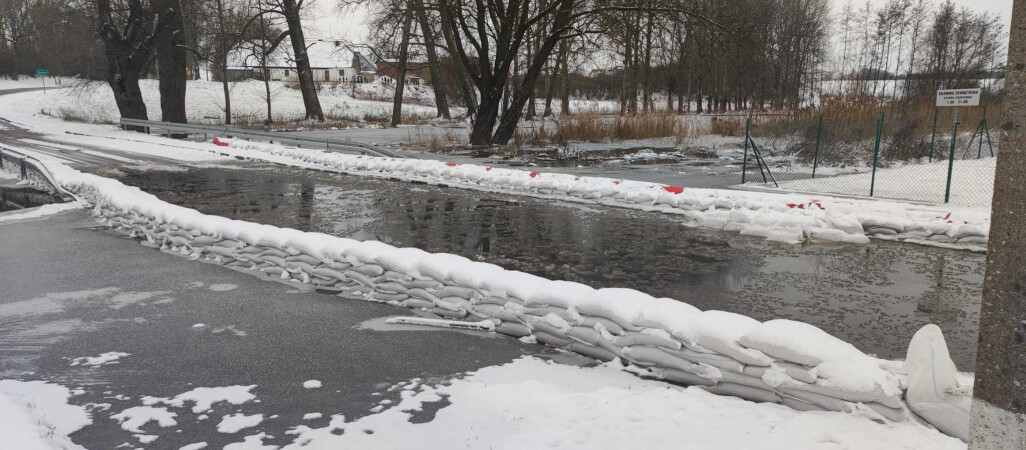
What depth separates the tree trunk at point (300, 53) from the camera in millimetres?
36438

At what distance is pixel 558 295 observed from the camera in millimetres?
5035

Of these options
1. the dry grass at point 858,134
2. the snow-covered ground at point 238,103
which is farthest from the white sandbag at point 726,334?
the snow-covered ground at point 238,103

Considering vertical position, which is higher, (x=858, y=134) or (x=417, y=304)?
(x=858, y=134)

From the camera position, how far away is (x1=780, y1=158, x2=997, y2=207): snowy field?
12.6 m

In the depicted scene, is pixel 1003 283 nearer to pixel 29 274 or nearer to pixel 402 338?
pixel 402 338

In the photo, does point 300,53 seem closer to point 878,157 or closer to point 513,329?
point 878,157

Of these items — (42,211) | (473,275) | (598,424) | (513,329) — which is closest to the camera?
(598,424)

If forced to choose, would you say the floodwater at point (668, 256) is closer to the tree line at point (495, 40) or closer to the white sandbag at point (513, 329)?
the white sandbag at point (513, 329)

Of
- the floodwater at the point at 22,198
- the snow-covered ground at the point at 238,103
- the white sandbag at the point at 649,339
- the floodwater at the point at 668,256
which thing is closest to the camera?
the white sandbag at the point at 649,339

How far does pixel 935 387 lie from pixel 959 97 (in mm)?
11077

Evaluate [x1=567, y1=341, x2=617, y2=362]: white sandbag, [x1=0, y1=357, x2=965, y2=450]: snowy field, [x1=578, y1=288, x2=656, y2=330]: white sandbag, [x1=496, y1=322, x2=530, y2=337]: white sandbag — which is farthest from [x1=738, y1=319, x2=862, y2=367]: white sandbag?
[x1=496, y1=322, x2=530, y2=337]: white sandbag

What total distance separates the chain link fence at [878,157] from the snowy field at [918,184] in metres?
0.01

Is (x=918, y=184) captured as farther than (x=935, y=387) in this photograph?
Yes

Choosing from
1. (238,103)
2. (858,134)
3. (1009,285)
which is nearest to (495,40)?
(858,134)
